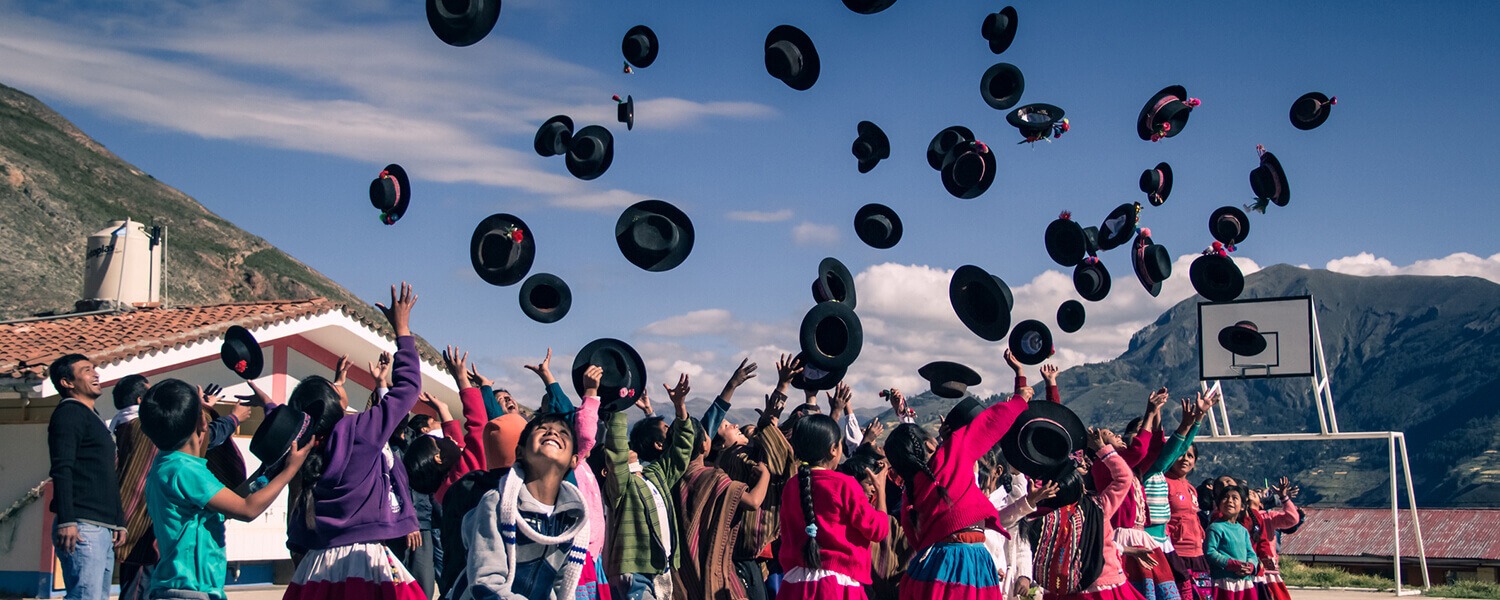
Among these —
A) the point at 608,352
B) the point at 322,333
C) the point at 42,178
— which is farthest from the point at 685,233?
the point at 42,178

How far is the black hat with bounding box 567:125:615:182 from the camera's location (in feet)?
41.3

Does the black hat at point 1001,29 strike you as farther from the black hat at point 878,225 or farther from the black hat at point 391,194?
the black hat at point 391,194

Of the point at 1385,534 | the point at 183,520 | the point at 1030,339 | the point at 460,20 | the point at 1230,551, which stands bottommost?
the point at 1385,534

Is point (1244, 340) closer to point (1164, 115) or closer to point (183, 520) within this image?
point (1164, 115)

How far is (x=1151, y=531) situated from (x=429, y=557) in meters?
5.18

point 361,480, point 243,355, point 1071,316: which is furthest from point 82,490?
point 1071,316

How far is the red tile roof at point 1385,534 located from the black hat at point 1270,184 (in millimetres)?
58938

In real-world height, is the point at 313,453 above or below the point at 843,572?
above

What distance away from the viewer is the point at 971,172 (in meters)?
13.2

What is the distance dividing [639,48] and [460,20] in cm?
207

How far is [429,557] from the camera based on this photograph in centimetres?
957

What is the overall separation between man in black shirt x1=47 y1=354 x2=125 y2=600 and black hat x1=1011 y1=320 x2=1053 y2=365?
6473 mm

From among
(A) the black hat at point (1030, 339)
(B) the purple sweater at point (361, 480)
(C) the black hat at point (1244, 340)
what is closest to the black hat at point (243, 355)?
(B) the purple sweater at point (361, 480)

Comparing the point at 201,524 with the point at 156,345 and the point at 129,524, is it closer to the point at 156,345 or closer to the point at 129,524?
the point at 129,524
